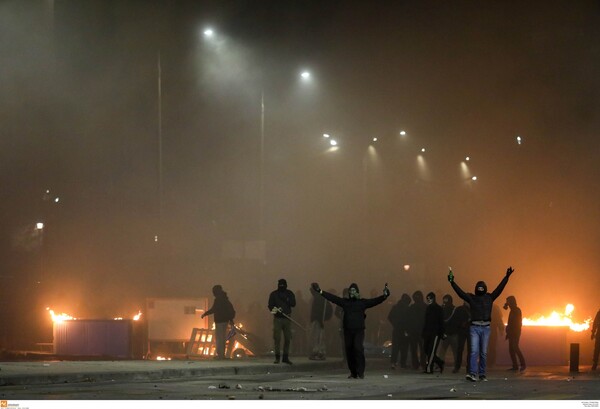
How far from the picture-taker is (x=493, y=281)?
52.9 metres

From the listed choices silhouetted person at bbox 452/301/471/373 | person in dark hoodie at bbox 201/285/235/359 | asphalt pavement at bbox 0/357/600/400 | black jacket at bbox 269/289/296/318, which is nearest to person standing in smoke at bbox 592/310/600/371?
asphalt pavement at bbox 0/357/600/400

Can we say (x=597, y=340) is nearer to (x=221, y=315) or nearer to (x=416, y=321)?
(x=416, y=321)

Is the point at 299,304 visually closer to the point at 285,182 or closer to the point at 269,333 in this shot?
the point at 269,333

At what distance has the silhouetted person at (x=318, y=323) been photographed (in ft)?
79.6

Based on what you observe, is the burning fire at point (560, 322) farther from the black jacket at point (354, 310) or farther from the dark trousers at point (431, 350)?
the black jacket at point (354, 310)

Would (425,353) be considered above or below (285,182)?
below

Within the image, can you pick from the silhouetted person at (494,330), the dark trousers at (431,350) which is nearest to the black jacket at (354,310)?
the dark trousers at (431,350)

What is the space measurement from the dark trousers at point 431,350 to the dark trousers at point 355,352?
266cm

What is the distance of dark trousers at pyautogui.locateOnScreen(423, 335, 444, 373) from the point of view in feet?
68.9

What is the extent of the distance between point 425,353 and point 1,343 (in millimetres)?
14811

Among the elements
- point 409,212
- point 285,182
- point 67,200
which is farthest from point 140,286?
point 409,212

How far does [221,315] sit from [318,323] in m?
2.24

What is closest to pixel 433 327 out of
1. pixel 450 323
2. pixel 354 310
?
pixel 450 323

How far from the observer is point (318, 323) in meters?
24.5
